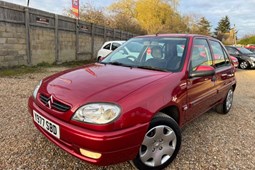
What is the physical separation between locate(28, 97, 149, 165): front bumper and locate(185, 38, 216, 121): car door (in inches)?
41.7

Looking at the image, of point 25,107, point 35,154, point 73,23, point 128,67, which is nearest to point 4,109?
point 25,107


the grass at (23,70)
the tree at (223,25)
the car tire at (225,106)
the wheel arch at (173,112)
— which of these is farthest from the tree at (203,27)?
the wheel arch at (173,112)

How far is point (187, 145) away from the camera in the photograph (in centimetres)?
303

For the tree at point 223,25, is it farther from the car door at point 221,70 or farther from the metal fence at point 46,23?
the car door at point 221,70

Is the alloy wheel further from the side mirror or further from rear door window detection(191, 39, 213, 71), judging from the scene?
rear door window detection(191, 39, 213, 71)

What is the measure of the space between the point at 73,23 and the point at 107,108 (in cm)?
1079

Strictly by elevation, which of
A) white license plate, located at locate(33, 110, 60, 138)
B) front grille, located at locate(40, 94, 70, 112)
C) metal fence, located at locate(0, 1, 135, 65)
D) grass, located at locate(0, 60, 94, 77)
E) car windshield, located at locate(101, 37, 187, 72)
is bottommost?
grass, located at locate(0, 60, 94, 77)

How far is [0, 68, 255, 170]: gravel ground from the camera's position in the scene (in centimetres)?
246

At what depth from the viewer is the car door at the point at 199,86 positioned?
2.85 m

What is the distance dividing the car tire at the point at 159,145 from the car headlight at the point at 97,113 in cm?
46

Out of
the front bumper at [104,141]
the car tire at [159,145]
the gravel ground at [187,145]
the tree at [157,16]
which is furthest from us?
the tree at [157,16]

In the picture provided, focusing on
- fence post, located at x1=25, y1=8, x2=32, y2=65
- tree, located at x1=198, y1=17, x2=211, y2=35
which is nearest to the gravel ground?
fence post, located at x1=25, y1=8, x2=32, y2=65

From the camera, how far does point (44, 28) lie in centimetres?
957

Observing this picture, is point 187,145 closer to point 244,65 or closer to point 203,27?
point 244,65
